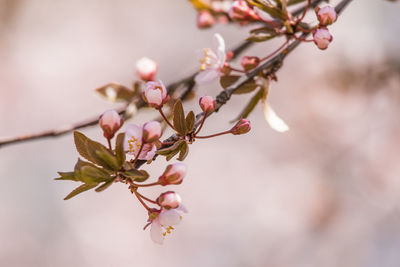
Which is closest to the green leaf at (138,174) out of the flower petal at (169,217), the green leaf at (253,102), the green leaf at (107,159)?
the green leaf at (107,159)

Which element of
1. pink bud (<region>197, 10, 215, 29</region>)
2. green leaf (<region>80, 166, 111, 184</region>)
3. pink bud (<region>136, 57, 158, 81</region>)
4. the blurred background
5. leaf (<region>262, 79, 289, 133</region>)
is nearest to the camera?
green leaf (<region>80, 166, 111, 184</region>)

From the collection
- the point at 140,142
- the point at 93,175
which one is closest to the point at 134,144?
the point at 140,142

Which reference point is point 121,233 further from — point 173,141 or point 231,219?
point 173,141

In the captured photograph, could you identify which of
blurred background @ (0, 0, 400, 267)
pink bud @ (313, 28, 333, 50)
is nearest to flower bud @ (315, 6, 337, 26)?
pink bud @ (313, 28, 333, 50)

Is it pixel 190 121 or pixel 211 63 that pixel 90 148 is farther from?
pixel 211 63

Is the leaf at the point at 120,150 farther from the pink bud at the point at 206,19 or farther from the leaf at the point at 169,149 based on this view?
the pink bud at the point at 206,19

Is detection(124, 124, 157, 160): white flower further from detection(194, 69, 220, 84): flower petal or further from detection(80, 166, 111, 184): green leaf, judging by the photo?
detection(194, 69, 220, 84): flower petal
